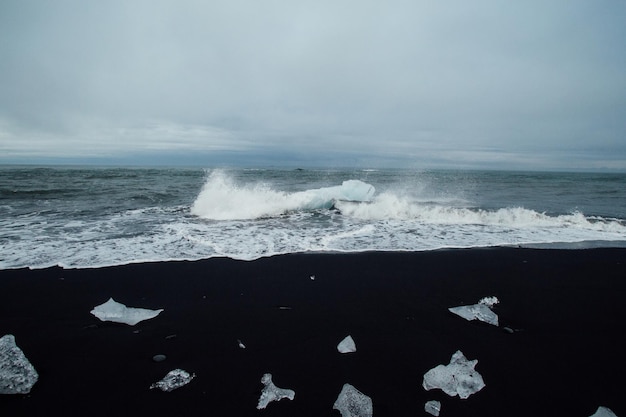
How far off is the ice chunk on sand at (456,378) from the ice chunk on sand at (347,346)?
69 cm

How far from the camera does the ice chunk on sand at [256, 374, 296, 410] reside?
7.89 feet

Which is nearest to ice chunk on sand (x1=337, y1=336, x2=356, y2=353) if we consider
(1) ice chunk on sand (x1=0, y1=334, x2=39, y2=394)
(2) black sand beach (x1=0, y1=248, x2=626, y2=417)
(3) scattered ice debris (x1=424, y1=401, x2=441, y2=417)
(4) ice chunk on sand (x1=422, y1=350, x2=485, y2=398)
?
(2) black sand beach (x1=0, y1=248, x2=626, y2=417)

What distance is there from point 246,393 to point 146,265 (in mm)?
3640

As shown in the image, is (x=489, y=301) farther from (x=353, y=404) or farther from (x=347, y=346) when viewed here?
(x=353, y=404)

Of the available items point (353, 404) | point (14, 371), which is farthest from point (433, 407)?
point (14, 371)

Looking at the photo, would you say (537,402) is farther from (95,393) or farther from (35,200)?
(35,200)

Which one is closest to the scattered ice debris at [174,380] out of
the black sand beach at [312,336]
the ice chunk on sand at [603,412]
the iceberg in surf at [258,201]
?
the black sand beach at [312,336]

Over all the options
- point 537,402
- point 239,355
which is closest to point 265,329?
point 239,355

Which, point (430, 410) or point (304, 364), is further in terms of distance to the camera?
point (304, 364)

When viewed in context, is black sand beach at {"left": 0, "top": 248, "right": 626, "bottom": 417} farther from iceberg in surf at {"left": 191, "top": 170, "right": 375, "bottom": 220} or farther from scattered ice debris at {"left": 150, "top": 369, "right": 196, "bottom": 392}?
iceberg in surf at {"left": 191, "top": 170, "right": 375, "bottom": 220}

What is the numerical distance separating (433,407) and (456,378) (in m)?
0.43

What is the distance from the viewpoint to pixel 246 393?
250 centimetres

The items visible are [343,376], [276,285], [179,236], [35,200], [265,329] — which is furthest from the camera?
[35,200]

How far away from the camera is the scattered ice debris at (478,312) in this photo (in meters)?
3.62
